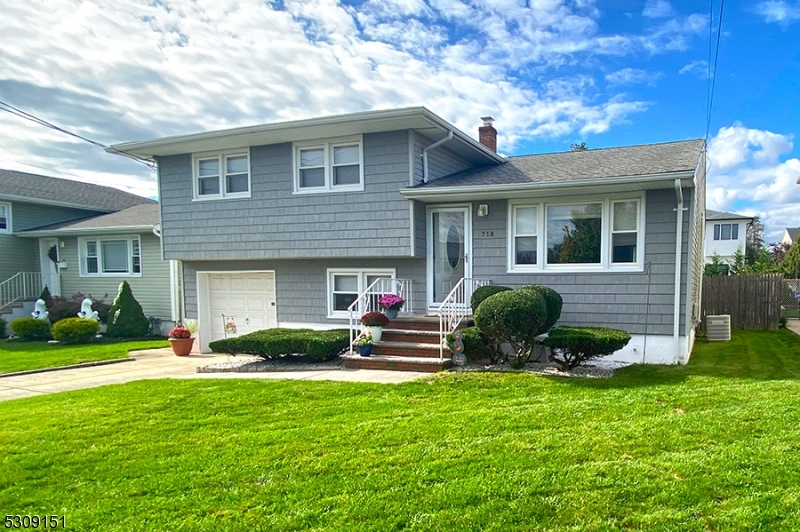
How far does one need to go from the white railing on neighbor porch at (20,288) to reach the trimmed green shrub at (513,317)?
17642 mm

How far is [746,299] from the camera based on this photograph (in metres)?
15.4

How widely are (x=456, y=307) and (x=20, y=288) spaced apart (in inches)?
671

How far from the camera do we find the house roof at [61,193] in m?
18.8

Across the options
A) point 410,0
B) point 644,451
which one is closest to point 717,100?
point 410,0

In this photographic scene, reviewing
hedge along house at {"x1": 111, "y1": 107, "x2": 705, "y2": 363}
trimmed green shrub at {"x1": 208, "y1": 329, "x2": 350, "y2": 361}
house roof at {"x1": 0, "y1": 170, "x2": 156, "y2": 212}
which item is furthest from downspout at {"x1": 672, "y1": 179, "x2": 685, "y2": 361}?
house roof at {"x1": 0, "y1": 170, "x2": 156, "y2": 212}

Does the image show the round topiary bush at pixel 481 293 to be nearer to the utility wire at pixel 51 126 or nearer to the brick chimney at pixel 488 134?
the brick chimney at pixel 488 134

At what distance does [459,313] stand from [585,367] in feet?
8.11

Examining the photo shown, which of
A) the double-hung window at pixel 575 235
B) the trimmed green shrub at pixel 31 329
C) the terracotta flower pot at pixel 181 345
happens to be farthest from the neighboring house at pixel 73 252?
the double-hung window at pixel 575 235

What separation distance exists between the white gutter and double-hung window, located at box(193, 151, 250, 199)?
165 inches

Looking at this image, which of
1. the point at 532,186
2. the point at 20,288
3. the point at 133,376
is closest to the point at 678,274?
the point at 532,186

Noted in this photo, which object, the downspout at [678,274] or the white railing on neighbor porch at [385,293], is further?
the white railing on neighbor porch at [385,293]

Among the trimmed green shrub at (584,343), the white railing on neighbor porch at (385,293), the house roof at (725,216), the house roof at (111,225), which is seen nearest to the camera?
the trimmed green shrub at (584,343)

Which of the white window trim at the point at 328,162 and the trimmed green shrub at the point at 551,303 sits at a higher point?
the white window trim at the point at 328,162

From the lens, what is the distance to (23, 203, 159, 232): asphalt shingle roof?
54.8 feet
